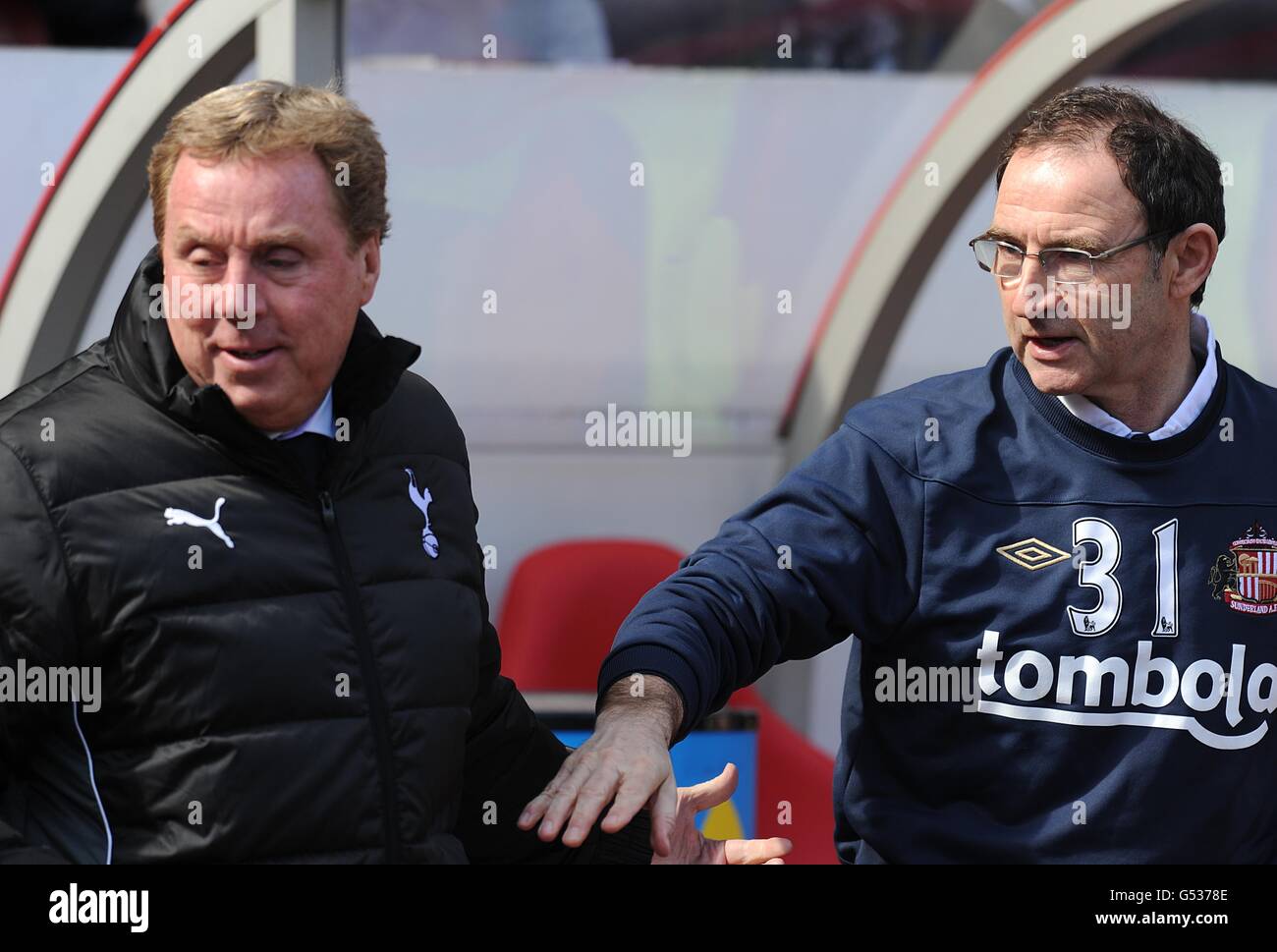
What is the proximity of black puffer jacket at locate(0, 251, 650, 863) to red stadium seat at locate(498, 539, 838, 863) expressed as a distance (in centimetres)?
307

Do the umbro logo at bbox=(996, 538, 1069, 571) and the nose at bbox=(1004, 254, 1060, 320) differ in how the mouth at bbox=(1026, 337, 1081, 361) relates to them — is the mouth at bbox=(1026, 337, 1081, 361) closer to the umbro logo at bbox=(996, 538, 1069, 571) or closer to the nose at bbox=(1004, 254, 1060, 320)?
the nose at bbox=(1004, 254, 1060, 320)

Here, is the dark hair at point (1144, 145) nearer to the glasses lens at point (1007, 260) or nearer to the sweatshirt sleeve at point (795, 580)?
the glasses lens at point (1007, 260)

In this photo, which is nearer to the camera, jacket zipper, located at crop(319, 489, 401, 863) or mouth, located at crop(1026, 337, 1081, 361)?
jacket zipper, located at crop(319, 489, 401, 863)

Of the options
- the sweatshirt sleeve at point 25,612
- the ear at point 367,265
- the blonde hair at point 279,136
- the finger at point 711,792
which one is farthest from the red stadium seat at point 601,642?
the sweatshirt sleeve at point 25,612

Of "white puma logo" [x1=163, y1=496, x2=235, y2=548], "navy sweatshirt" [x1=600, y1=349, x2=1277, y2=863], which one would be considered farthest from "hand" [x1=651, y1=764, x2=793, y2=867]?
"white puma logo" [x1=163, y1=496, x2=235, y2=548]

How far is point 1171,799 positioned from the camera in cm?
229

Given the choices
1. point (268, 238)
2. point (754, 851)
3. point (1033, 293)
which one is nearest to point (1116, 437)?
point (1033, 293)

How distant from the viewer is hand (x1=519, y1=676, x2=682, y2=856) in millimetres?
2088

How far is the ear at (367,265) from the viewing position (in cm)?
226

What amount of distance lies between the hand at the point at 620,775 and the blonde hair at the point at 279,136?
737mm

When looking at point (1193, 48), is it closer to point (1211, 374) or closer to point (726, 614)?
point (1211, 374)
